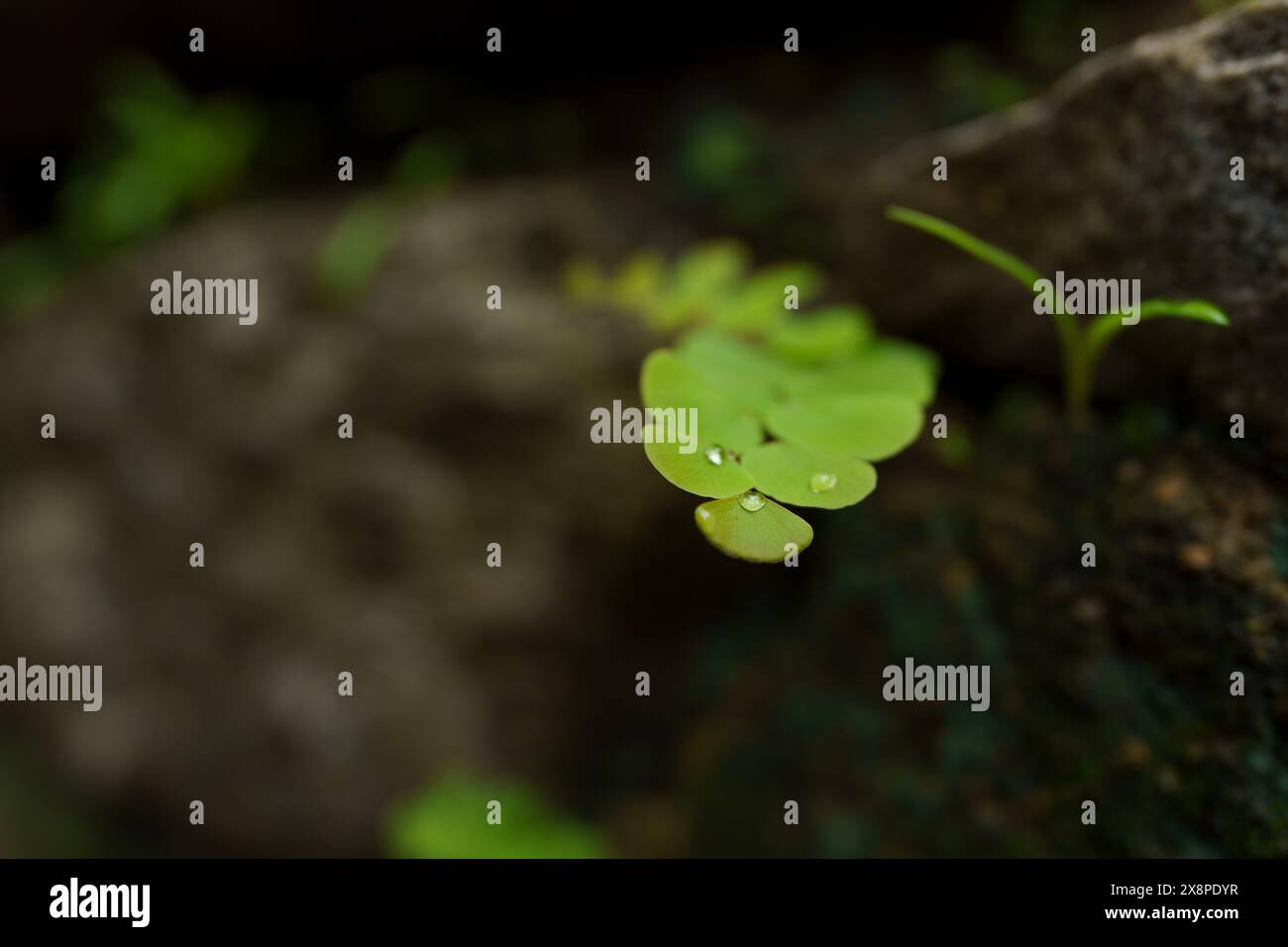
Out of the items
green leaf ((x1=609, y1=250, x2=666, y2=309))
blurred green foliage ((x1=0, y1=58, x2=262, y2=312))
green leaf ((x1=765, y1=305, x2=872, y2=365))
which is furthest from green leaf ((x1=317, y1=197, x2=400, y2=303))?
green leaf ((x1=765, y1=305, x2=872, y2=365))

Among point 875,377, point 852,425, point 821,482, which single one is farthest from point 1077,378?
point 821,482

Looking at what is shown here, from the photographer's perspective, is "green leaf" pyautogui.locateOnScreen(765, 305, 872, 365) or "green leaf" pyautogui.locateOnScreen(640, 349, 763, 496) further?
"green leaf" pyautogui.locateOnScreen(765, 305, 872, 365)

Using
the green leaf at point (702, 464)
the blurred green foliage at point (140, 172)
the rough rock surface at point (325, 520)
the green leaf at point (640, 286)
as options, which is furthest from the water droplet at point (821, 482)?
the blurred green foliage at point (140, 172)

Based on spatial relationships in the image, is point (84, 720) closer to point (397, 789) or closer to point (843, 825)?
point (397, 789)

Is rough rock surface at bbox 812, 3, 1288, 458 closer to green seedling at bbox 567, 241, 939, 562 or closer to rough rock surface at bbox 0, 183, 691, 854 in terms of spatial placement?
green seedling at bbox 567, 241, 939, 562

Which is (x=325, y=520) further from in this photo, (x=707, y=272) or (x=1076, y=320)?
(x=1076, y=320)

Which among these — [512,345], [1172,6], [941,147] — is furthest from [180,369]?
[1172,6]

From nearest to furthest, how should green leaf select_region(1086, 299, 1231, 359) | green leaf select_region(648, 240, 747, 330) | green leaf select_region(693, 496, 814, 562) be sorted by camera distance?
green leaf select_region(693, 496, 814, 562) < green leaf select_region(1086, 299, 1231, 359) < green leaf select_region(648, 240, 747, 330)
